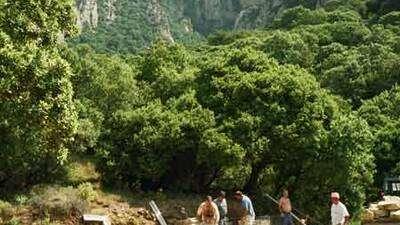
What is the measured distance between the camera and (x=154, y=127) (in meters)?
29.7

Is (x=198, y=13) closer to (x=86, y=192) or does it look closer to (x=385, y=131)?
(x=385, y=131)

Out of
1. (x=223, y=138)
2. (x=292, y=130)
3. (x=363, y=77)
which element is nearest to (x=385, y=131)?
(x=292, y=130)

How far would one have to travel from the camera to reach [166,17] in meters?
166

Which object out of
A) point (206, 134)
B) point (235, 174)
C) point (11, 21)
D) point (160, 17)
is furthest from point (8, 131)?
point (160, 17)

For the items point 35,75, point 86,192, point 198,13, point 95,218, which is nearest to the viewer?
point 35,75

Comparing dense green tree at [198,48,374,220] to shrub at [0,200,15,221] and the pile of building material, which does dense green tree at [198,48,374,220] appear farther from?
shrub at [0,200,15,221]

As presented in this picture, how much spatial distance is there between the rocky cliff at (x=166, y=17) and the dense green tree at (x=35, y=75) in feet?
340

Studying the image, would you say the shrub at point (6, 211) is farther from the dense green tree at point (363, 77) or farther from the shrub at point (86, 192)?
the dense green tree at point (363, 77)

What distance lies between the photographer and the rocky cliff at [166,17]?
138625 millimetres

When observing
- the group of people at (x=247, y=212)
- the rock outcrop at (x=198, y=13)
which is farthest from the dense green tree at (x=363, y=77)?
the rock outcrop at (x=198, y=13)

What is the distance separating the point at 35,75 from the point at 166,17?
150 m

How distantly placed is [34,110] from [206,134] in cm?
1205

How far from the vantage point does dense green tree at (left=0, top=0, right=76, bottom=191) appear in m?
16.8

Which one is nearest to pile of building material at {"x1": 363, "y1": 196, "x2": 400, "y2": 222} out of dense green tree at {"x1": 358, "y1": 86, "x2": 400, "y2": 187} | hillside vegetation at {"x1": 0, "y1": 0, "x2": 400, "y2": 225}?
hillside vegetation at {"x1": 0, "y1": 0, "x2": 400, "y2": 225}
